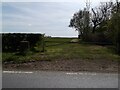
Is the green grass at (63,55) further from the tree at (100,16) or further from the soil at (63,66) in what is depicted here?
the tree at (100,16)

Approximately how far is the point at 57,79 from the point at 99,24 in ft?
187

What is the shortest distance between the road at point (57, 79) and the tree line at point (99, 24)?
11.9 meters

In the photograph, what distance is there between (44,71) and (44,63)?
85.6 inches

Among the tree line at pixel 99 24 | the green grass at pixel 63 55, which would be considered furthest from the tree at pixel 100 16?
the green grass at pixel 63 55

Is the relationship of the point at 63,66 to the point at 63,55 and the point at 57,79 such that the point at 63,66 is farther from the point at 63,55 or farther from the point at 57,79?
the point at 63,55

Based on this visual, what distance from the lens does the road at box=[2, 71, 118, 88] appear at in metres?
8.65

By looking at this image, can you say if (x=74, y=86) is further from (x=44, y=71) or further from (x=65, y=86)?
(x=44, y=71)

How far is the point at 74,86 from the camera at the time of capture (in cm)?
855

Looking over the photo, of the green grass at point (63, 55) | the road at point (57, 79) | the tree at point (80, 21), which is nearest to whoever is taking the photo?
the road at point (57, 79)

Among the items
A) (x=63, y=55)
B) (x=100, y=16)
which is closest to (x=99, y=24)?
(x=100, y=16)

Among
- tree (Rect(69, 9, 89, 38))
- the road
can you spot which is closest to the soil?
the road

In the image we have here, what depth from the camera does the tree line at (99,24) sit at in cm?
2406

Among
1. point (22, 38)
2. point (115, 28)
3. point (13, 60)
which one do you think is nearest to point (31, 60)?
point (13, 60)

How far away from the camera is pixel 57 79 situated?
9625mm
